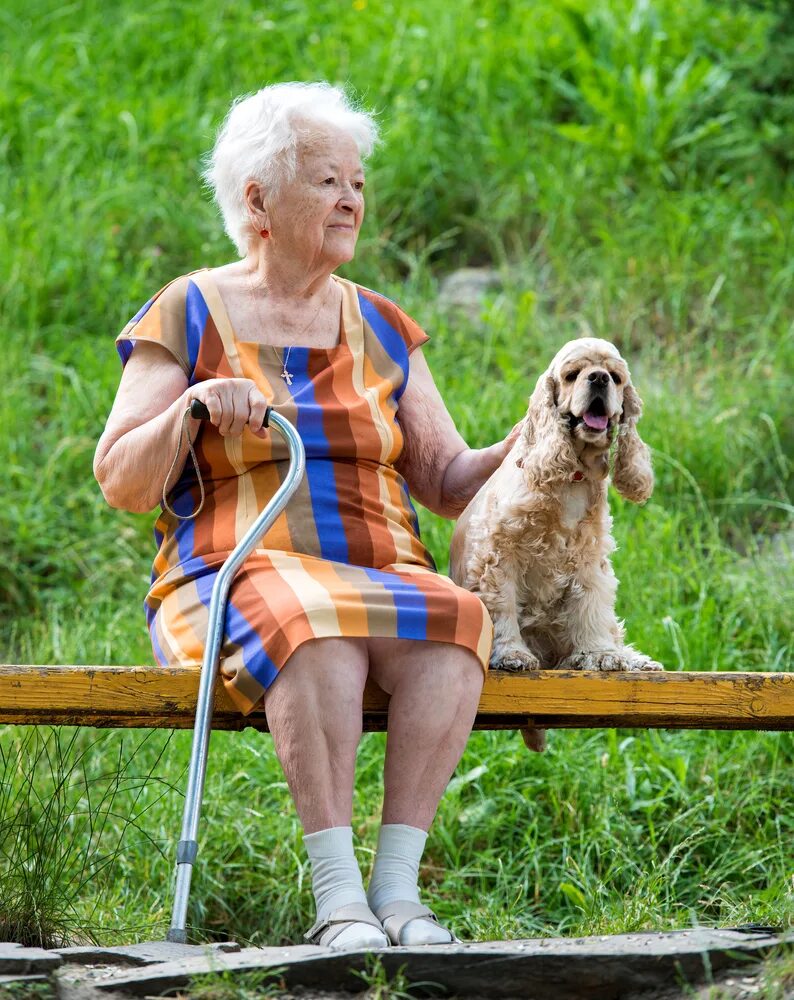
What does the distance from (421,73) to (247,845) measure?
15.9 ft

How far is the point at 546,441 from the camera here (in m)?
2.99

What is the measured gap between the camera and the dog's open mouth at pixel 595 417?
298 centimetres

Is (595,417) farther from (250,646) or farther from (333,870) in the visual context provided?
(333,870)

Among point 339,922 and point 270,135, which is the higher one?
point 270,135

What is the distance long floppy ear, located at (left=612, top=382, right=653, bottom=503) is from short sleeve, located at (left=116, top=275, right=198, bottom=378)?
0.98 metres

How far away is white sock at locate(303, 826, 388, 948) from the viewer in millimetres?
2512

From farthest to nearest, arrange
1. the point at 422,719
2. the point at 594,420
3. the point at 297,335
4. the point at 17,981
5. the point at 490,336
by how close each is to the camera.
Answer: the point at 490,336 < the point at 297,335 < the point at 594,420 < the point at 422,719 < the point at 17,981

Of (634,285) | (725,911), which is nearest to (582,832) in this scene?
(725,911)

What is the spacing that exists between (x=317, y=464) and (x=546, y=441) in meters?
0.51

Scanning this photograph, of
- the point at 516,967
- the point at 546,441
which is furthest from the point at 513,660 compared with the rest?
the point at 516,967

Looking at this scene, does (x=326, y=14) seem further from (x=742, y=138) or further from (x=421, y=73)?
(x=742, y=138)

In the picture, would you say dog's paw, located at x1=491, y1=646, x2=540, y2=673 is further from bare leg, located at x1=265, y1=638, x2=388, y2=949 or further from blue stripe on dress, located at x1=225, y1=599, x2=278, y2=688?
blue stripe on dress, located at x1=225, y1=599, x2=278, y2=688

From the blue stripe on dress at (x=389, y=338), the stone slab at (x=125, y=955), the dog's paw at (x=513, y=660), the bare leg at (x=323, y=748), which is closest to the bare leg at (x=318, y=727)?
the bare leg at (x=323, y=748)

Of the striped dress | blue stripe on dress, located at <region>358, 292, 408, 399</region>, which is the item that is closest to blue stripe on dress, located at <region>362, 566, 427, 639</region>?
the striped dress
